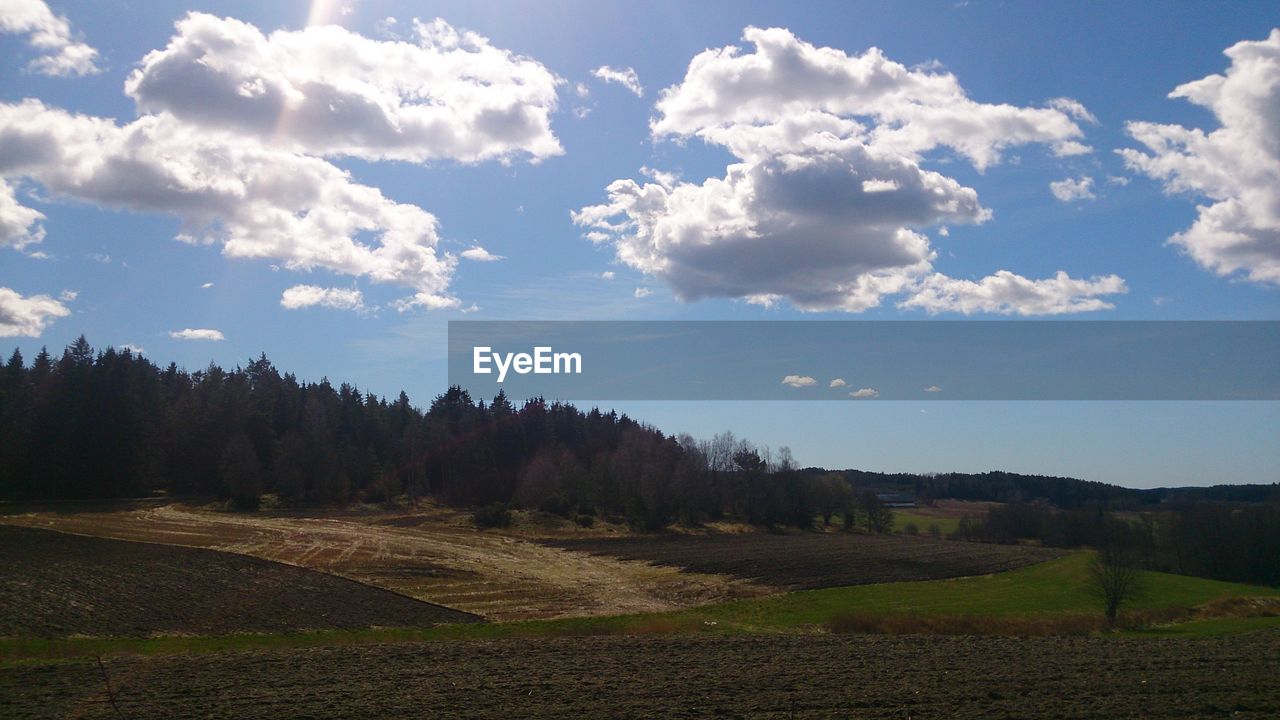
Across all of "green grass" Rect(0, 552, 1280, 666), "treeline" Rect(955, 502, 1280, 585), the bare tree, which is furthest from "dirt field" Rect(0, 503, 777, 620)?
"treeline" Rect(955, 502, 1280, 585)

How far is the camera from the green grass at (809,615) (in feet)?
80.4

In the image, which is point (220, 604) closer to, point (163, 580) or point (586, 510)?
point (163, 580)

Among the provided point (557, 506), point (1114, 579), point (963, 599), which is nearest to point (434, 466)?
point (557, 506)

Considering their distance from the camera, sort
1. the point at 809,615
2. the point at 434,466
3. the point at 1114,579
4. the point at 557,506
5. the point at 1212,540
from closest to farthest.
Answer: the point at 1114,579, the point at 809,615, the point at 1212,540, the point at 557,506, the point at 434,466

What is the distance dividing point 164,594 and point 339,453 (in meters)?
61.6

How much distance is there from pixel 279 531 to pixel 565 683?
47603 millimetres

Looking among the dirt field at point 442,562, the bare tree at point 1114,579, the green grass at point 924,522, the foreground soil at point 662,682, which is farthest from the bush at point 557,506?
the foreground soil at point 662,682

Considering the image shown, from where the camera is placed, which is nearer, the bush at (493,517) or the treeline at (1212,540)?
the treeline at (1212,540)

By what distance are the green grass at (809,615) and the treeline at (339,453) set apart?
41.6 m

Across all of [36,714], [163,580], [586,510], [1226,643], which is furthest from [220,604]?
A: [586,510]

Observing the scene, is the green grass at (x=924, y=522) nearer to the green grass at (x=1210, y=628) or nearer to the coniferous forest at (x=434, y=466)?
the coniferous forest at (x=434, y=466)

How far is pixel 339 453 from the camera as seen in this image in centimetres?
9256

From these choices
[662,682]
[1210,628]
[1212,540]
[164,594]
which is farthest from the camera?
→ [1212,540]

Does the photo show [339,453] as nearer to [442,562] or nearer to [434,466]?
[434,466]
